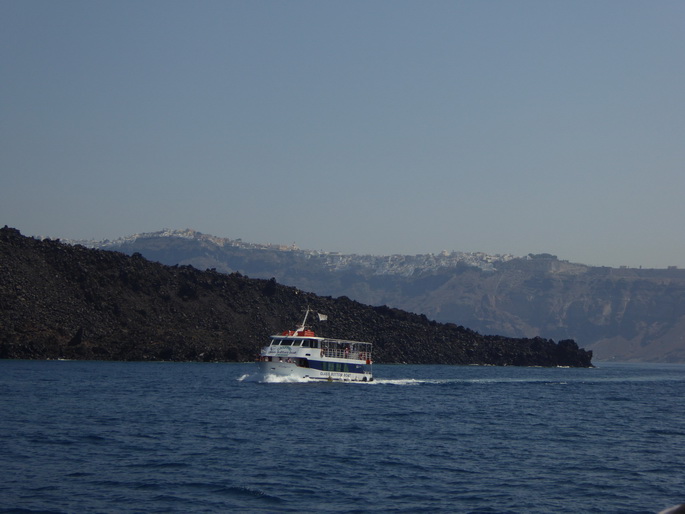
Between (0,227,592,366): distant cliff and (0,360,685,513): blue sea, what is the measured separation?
48.6m

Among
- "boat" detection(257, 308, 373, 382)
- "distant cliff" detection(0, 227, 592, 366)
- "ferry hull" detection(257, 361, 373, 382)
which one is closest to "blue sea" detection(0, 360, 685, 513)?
"ferry hull" detection(257, 361, 373, 382)

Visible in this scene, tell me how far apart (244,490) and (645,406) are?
5013cm

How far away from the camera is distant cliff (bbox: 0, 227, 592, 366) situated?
379 ft

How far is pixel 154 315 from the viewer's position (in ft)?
440

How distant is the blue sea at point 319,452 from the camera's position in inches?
1114

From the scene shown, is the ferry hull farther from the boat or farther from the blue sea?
the blue sea

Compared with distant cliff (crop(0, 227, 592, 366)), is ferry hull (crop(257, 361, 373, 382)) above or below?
below

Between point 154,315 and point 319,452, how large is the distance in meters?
100

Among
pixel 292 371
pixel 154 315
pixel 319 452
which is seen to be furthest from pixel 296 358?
pixel 154 315

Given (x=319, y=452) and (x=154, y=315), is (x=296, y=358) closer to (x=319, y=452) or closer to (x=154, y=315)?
(x=319, y=452)

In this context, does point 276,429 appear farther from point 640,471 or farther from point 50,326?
point 50,326

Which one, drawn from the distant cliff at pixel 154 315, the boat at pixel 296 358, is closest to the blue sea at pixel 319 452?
the boat at pixel 296 358

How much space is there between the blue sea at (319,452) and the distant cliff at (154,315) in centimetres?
4860

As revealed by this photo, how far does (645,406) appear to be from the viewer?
70250 millimetres
